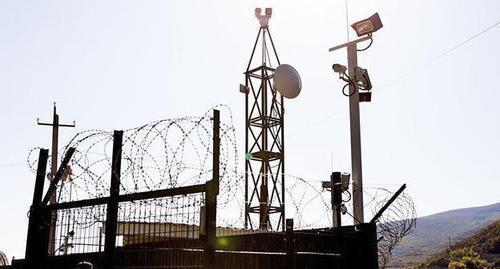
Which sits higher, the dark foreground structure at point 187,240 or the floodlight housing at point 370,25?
the floodlight housing at point 370,25

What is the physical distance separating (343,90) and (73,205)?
22.8 ft

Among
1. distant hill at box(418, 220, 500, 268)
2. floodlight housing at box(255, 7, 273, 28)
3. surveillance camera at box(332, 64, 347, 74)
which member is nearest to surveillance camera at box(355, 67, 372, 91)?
surveillance camera at box(332, 64, 347, 74)

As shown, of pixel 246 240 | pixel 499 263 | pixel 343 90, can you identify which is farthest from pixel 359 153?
pixel 499 263

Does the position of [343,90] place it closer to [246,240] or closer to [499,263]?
[246,240]

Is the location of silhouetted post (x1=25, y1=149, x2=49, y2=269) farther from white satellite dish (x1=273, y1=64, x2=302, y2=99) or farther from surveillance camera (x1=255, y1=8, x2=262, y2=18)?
surveillance camera (x1=255, y1=8, x2=262, y2=18)

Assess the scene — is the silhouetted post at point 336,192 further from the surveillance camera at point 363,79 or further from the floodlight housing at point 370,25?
the floodlight housing at point 370,25

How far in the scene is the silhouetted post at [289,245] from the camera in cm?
802

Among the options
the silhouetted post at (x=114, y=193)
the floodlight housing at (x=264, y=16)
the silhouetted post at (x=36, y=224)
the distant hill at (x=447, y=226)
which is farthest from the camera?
the distant hill at (x=447, y=226)

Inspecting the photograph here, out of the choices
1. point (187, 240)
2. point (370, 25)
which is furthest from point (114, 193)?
point (370, 25)

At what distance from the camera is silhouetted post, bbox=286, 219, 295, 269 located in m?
8.02

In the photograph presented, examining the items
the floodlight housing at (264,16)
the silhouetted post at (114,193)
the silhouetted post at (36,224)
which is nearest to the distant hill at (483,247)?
the floodlight housing at (264,16)

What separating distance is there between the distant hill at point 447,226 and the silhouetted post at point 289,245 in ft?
360

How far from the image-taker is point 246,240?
1052 centimetres

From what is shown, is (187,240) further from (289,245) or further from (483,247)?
(483,247)
